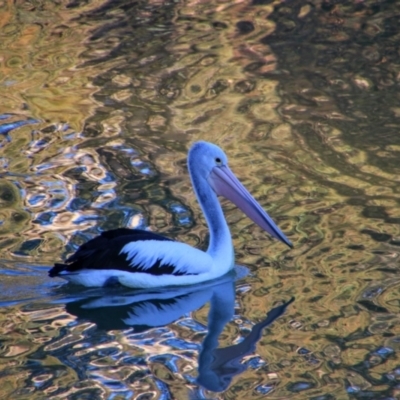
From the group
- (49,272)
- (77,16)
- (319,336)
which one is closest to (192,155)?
(49,272)

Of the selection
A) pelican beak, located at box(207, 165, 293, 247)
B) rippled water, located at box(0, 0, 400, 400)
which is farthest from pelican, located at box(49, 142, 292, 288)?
rippled water, located at box(0, 0, 400, 400)

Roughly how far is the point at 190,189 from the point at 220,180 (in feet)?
3.61

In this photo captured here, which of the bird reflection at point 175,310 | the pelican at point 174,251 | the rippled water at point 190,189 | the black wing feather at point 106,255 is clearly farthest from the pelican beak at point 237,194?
the black wing feather at point 106,255

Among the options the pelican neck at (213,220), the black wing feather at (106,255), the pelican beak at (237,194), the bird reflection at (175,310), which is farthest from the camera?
the pelican beak at (237,194)

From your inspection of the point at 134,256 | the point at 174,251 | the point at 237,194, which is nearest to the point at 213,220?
the point at 237,194

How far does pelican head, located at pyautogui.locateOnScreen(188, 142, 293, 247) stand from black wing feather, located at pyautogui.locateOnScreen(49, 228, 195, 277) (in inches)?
20.8

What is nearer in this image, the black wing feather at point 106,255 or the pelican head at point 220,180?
the black wing feather at point 106,255

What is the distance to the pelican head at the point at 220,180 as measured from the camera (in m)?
5.84

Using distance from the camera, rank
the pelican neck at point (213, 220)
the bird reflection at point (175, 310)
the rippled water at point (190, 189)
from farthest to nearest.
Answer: the pelican neck at point (213, 220) < the bird reflection at point (175, 310) < the rippled water at point (190, 189)

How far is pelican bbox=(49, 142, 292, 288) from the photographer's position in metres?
5.50

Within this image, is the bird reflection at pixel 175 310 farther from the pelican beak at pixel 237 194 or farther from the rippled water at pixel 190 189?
the pelican beak at pixel 237 194

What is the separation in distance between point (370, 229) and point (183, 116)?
297 cm

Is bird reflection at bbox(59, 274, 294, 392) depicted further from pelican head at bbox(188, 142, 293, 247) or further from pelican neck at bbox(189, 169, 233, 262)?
pelican head at bbox(188, 142, 293, 247)

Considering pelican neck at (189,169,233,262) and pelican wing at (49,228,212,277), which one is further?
pelican neck at (189,169,233,262)
